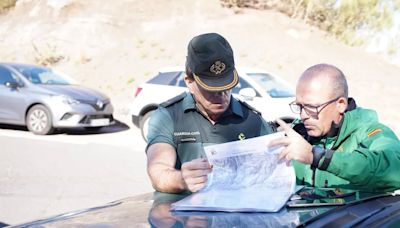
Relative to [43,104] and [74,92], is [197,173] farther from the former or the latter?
[74,92]

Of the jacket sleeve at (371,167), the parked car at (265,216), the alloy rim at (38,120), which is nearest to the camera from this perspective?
the parked car at (265,216)

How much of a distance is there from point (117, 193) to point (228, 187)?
17.0 feet

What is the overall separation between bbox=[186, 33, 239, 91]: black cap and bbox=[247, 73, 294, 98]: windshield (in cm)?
858

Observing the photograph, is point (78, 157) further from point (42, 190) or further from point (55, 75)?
point (55, 75)

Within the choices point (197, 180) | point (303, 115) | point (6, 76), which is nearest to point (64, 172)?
point (6, 76)

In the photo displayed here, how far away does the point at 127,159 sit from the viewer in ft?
31.2

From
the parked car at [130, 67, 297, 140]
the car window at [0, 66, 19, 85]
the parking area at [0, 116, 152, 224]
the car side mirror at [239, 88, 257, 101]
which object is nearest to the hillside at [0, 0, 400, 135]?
the car window at [0, 66, 19, 85]

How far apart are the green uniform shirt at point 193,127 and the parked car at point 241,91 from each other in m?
7.71

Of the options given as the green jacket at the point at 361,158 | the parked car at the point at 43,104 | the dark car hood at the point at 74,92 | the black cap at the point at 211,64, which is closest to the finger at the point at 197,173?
the green jacket at the point at 361,158

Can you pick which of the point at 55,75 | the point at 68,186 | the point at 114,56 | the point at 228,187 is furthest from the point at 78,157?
the point at 114,56

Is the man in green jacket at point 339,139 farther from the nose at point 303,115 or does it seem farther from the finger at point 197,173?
→ the finger at point 197,173

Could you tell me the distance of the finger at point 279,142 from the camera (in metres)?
1.96

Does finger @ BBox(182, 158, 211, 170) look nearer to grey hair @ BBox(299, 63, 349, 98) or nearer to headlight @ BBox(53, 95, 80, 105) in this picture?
grey hair @ BBox(299, 63, 349, 98)

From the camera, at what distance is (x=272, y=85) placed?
11.6 metres
